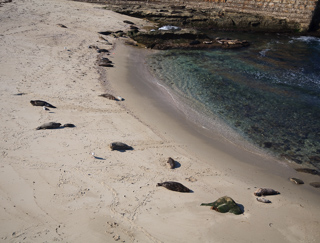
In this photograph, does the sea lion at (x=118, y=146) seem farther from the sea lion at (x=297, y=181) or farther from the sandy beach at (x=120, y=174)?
the sea lion at (x=297, y=181)

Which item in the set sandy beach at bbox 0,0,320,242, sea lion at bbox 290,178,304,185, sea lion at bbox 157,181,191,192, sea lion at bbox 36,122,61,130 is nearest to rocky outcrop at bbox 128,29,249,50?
sandy beach at bbox 0,0,320,242

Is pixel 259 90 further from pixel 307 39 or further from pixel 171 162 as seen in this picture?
pixel 307 39

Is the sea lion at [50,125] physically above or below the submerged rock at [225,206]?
above

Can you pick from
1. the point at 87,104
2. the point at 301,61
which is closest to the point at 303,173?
the point at 87,104

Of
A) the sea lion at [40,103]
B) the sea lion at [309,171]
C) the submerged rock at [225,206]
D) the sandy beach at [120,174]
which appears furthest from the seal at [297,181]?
the sea lion at [40,103]

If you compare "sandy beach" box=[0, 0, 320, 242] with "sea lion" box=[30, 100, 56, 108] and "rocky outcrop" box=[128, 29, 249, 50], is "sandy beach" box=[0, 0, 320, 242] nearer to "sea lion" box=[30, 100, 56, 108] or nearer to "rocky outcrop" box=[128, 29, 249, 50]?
"sea lion" box=[30, 100, 56, 108]

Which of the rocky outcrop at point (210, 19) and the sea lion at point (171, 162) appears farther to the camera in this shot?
the rocky outcrop at point (210, 19)

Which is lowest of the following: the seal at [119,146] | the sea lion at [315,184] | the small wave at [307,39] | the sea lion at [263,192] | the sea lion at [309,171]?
the sea lion at [315,184]
